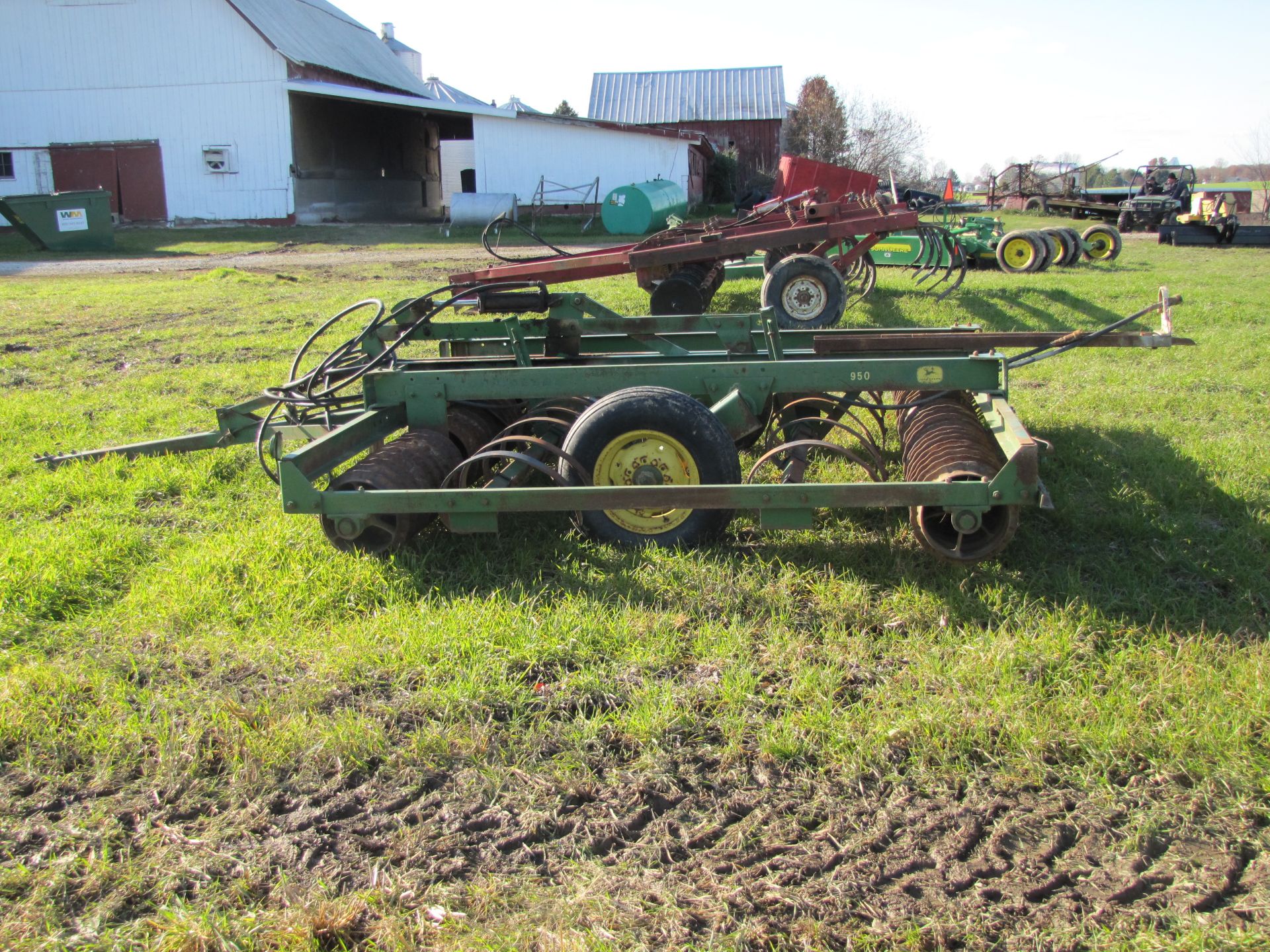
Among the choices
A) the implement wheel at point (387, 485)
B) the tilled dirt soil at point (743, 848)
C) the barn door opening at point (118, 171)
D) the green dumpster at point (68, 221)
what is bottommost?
the tilled dirt soil at point (743, 848)

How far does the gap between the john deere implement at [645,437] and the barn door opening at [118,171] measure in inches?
1003

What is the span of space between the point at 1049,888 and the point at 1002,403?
2.50m

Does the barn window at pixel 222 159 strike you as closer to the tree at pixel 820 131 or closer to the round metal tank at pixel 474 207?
the round metal tank at pixel 474 207

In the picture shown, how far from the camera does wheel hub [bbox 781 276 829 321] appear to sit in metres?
9.38

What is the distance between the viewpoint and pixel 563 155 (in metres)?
29.1

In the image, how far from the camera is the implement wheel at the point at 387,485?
4.03m

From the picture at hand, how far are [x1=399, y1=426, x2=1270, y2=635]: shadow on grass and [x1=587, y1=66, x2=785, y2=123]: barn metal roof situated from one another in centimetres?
4066

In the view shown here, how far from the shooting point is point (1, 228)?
2628cm

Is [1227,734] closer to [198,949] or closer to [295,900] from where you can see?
[295,900]

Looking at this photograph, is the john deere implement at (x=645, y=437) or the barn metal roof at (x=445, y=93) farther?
the barn metal roof at (x=445, y=93)

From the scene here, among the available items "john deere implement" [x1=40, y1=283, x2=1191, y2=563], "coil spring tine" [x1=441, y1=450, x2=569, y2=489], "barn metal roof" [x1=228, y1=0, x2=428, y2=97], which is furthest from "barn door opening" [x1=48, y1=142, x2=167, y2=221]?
Answer: "coil spring tine" [x1=441, y1=450, x2=569, y2=489]

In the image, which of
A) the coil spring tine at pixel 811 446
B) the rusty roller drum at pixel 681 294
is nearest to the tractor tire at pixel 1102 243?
the rusty roller drum at pixel 681 294

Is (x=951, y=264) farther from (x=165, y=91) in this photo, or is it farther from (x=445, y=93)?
(x=445, y=93)

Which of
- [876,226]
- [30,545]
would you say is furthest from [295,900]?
[876,226]
